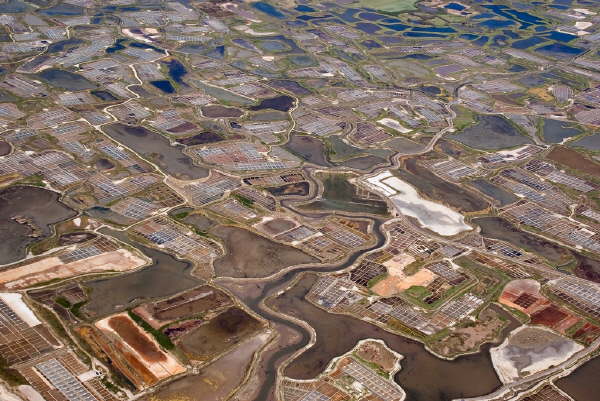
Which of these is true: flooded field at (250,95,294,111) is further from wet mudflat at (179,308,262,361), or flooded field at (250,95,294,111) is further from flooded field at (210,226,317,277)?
wet mudflat at (179,308,262,361)

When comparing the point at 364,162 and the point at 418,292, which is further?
the point at 364,162

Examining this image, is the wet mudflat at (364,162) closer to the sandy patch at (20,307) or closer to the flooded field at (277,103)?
the flooded field at (277,103)

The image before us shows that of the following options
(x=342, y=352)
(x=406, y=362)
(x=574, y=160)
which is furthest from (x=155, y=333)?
(x=574, y=160)

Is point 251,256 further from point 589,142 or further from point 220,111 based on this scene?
point 589,142

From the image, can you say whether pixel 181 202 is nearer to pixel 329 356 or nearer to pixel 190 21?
pixel 329 356

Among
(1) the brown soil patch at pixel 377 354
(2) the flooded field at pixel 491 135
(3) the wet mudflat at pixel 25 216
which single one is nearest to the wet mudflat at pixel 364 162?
(2) the flooded field at pixel 491 135

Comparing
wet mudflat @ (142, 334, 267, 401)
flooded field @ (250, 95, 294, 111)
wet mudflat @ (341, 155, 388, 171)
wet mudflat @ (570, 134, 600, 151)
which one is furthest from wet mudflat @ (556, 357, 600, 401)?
flooded field @ (250, 95, 294, 111)
